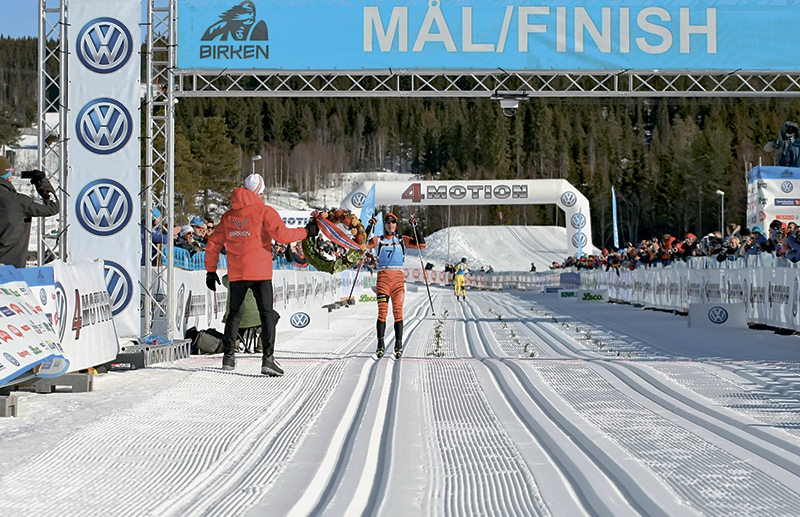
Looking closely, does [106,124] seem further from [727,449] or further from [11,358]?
[727,449]

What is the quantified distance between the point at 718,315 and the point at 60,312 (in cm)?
1085

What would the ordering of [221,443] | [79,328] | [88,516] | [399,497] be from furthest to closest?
[79,328] → [221,443] → [399,497] → [88,516]

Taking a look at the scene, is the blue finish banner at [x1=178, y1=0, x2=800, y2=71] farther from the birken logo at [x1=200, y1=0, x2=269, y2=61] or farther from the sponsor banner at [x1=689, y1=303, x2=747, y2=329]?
the sponsor banner at [x1=689, y1=303, x2=747, y2=329]

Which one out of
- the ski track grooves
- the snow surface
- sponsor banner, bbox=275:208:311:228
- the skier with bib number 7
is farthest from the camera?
sponsor banner, bbox=275:208:311:228

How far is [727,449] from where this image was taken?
4945 millimetres

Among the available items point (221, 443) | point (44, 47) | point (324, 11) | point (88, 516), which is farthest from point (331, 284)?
point (88, 516)

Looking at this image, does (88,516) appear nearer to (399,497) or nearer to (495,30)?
(399,497)

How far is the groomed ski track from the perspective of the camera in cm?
387

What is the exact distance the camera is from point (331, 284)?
25234 mm

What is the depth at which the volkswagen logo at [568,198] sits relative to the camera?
1687 inches

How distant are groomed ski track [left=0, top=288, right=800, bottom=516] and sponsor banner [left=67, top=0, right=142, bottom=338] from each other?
2069 millimetres

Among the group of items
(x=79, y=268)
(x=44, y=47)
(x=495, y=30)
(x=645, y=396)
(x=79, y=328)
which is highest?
(x=495, y=30)

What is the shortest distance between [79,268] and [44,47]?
3.73m

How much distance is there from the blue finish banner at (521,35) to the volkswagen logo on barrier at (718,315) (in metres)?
3.73
